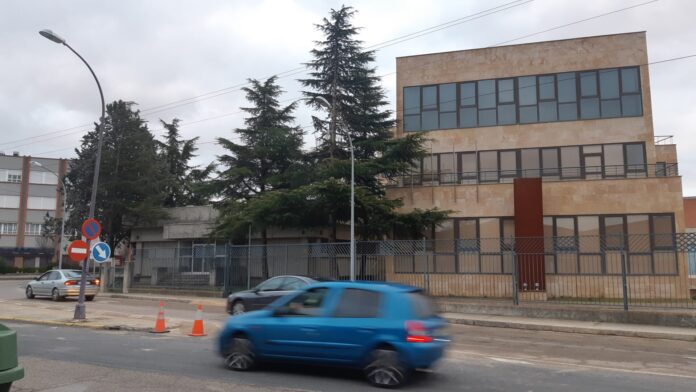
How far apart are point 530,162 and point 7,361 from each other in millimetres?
26476

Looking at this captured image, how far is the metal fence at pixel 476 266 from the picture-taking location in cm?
2303

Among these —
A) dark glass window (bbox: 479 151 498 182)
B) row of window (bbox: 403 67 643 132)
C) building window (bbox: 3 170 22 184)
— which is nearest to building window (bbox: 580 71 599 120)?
row of window (bbox: 403 67 643 132)

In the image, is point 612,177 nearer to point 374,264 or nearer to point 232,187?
point 374,264

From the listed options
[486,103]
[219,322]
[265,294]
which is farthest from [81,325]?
[486,103]

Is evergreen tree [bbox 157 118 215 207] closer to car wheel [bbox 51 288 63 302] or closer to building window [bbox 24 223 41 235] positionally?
car wheel [bbox 51 288 63 302]

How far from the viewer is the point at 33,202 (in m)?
77.2

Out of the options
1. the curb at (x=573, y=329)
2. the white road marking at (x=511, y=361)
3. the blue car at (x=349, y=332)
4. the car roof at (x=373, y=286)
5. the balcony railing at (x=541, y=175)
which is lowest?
the curb at (x=573, y=329)

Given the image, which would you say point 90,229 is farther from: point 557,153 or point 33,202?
point 33,202

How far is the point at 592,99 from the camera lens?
28.1 m

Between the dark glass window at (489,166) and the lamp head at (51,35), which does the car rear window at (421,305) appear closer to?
the lamp head at (51,35)

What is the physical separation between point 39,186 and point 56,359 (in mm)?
77700

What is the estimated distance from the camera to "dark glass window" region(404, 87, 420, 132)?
30844 mm

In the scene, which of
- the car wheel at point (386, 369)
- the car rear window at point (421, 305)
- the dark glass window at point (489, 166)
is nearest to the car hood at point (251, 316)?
the car wheel at point (386, 369)

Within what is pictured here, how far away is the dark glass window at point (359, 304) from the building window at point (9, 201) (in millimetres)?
80769
